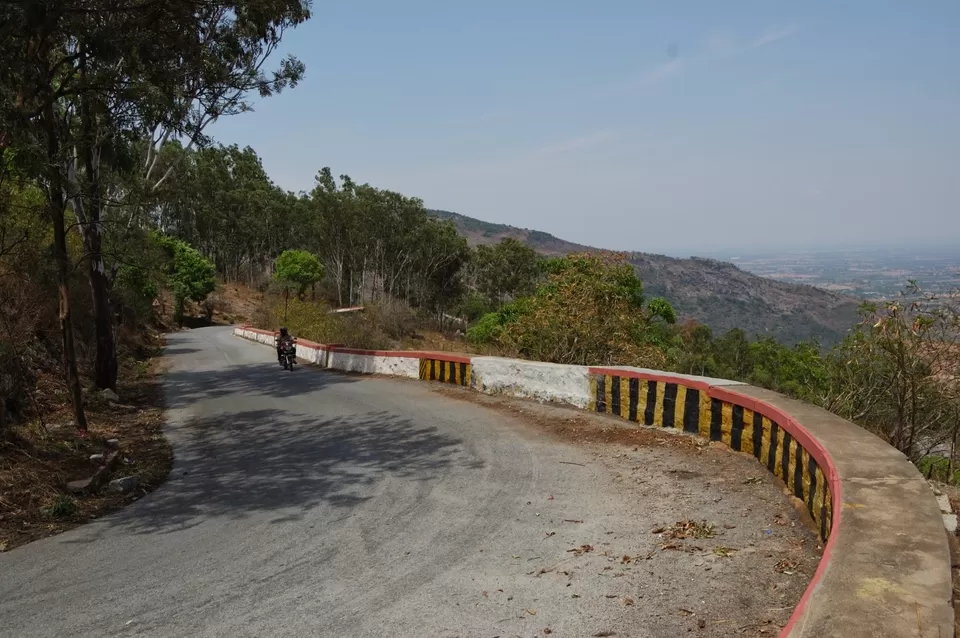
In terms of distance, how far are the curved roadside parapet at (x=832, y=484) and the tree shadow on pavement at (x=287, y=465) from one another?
3065mm

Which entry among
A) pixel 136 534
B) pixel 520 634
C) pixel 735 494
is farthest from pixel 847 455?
pixel 136 534

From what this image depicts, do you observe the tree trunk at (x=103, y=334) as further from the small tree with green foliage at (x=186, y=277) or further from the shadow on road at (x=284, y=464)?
the small tree with green foliage at (x=186, y=277)

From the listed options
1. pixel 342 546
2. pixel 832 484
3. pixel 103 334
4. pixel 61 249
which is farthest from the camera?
pixel 103 334

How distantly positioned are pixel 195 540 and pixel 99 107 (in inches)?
355

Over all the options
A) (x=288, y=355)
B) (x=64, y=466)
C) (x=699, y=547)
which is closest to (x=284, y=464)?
(x=64, y=466)

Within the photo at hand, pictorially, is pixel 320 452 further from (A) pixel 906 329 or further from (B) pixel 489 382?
(A) pixel 906 329

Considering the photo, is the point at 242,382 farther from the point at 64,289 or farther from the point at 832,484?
the point at 832,484

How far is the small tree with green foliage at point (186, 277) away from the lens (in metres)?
60.5

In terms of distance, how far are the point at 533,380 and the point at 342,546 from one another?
7712mm

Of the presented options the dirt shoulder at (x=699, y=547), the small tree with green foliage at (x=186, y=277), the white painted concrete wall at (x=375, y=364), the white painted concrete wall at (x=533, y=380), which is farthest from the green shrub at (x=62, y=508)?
the small tree with green foliage at (x=186, y=277)

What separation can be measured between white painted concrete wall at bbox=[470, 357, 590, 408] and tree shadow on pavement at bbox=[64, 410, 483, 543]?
269cm

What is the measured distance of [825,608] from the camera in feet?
10.7

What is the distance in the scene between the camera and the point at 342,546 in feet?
19.3

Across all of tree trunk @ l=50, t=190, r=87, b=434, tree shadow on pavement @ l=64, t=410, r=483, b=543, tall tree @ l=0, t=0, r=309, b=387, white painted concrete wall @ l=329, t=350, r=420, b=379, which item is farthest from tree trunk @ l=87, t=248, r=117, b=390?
white painted concrete wall @ l=329, t=350, r=420, b=379
